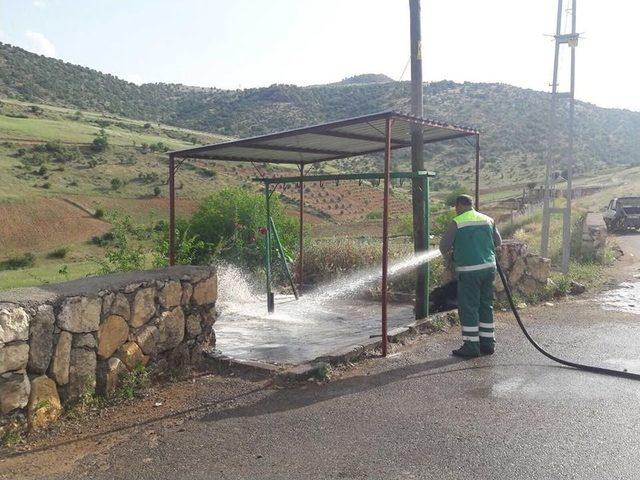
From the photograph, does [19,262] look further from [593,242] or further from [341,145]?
[593,242]

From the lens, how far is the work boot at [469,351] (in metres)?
7.05

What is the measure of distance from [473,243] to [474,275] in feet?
1.18

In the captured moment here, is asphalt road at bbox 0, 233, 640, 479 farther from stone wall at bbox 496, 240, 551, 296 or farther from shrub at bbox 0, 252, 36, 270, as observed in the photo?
shrub at bbox 0, 252, 36, 270

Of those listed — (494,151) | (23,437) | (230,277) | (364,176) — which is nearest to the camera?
(23,437)

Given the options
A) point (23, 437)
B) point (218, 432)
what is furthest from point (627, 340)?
point (23, 437)

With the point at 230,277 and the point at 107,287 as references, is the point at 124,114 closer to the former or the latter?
the point at 230,277

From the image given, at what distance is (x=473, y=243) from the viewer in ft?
23.5

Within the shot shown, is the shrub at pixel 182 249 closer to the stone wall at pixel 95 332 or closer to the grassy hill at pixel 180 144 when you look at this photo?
the stone wall at pixel 95 332

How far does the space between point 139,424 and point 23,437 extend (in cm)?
87

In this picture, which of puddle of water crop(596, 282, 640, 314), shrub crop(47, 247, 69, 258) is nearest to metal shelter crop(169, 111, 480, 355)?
puddle of water crop(596, 282, 640, 314)

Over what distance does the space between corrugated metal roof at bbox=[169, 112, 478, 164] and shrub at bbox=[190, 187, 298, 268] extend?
2.91m

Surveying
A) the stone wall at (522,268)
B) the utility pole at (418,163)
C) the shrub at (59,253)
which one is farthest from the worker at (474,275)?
the shrub at (59,253)

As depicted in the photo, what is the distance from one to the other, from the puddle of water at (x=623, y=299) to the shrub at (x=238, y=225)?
6557 mm

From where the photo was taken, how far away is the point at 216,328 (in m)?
9.22
